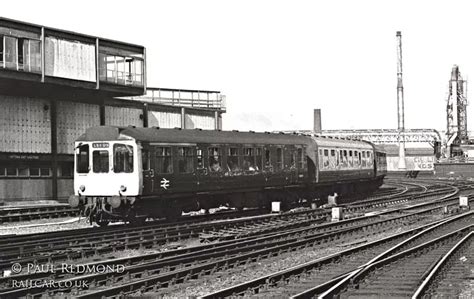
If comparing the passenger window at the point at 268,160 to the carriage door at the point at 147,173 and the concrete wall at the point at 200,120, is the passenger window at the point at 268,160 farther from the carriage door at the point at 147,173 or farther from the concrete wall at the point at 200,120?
the concrete wall at the point at 200,120

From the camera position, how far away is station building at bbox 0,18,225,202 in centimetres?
3259

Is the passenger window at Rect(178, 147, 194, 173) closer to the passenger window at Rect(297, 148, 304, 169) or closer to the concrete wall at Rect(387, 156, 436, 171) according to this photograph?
the passenger window at Rect(297, 148, 304, 169)

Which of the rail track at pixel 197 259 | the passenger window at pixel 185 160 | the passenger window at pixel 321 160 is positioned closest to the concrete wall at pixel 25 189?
the passenger window at pixel 185 160

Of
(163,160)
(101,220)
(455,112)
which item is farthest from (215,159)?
(455,112)

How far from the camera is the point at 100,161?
21156 millimetres

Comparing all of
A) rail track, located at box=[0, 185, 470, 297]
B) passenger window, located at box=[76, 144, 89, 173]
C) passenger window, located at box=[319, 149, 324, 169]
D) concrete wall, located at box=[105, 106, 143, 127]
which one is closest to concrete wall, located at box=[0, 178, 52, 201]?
concrete wall, located at box=[105, 106, 143, 127]

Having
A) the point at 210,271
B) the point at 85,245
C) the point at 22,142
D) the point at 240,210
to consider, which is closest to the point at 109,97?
the point at 22,142

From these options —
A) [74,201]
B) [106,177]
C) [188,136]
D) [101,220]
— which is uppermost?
[188,136]

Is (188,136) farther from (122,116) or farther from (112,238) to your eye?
(122,116)

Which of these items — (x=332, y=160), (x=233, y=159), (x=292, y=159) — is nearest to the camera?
(x=233, y=159)

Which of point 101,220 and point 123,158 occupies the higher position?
point 123,158

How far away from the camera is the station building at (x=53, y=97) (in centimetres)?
3259

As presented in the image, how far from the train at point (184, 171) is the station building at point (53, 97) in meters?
12.2

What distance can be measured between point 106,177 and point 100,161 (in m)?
0.62
